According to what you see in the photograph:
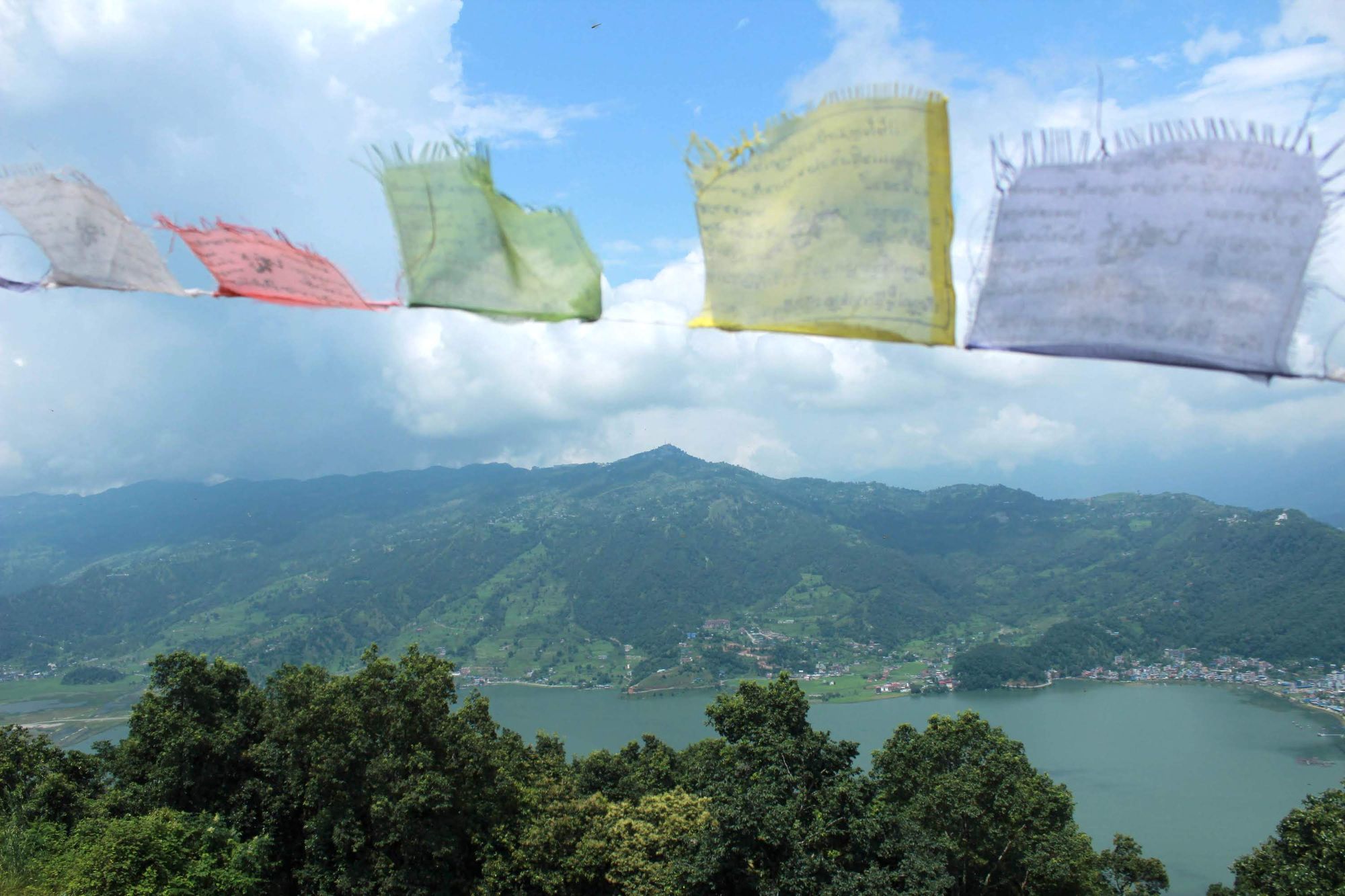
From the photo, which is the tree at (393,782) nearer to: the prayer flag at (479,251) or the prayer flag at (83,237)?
the prayer flag at (83,237)

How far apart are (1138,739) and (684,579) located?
8485cm

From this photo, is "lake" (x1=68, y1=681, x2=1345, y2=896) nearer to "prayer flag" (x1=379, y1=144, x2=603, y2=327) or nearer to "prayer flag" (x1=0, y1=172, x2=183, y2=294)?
"prayer flag" (x1=0, y1=172, x2=183, y2=294)

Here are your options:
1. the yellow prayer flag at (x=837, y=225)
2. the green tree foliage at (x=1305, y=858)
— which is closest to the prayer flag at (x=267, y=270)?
the yellow prayer flag at (x=837, y=225)

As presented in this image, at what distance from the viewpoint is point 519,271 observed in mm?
2371

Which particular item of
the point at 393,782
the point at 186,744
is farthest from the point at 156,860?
the point at 186,744


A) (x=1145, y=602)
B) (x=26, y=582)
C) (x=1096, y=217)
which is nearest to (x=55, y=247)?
(x=1096, y=217)

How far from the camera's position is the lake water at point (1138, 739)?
43.2 meters

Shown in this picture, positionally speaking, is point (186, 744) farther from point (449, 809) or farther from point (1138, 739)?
point (1138, 739)

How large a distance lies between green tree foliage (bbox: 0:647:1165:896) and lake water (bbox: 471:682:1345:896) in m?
28.9

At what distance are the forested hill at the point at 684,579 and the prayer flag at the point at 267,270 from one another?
10358 centimetres

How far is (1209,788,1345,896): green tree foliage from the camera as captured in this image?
42.2 feet

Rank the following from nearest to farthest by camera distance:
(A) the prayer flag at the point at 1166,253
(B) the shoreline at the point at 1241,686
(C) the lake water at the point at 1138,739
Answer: (A) the prayer flag at the point at 1166,253
(C) the lake water at the point at 1138,739
(B) the shoreline at the point at 1241,686

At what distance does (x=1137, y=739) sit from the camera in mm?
60906

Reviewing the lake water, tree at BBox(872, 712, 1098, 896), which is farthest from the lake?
tree at BBox(872, 712, 1098, 896)
